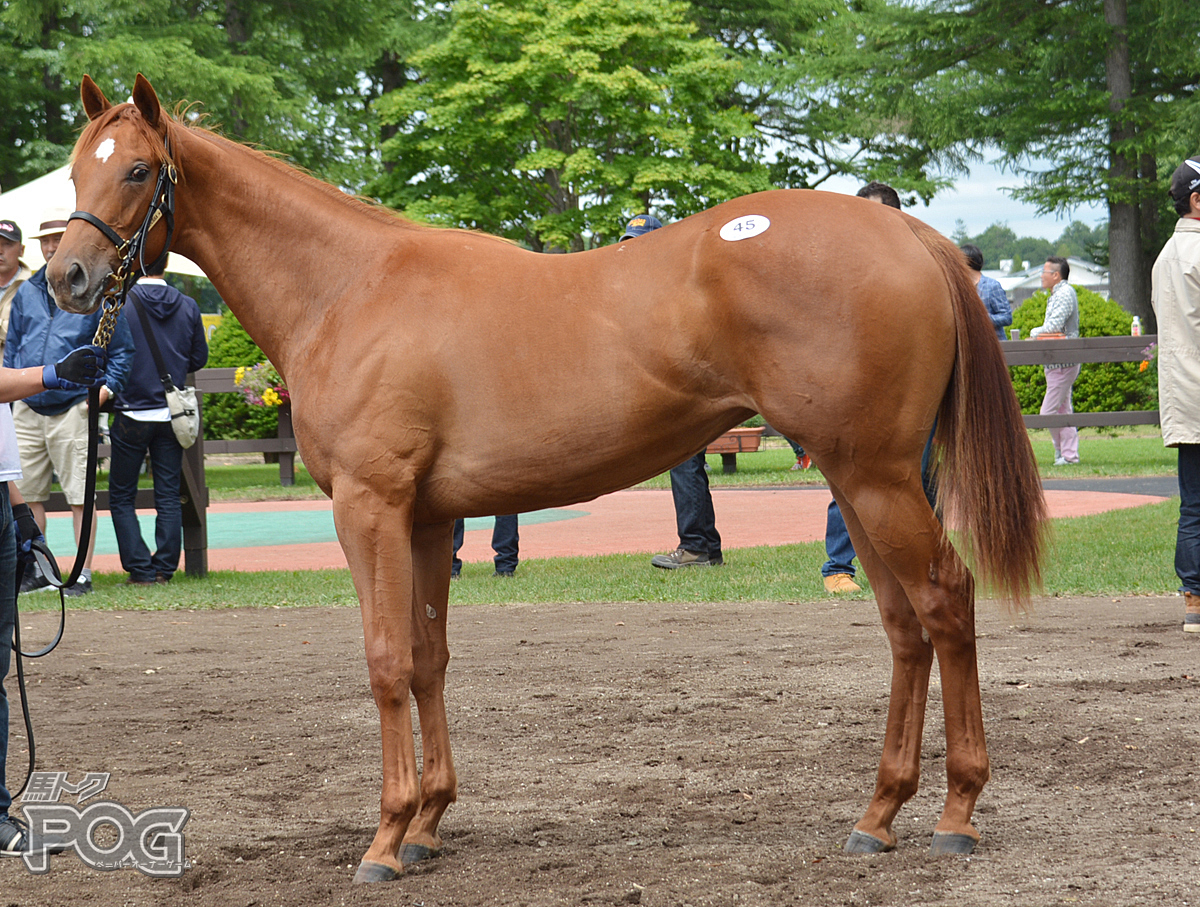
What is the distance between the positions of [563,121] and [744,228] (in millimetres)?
23308

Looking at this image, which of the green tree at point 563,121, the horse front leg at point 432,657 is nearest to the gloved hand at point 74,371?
the horse front leg at point 432,657

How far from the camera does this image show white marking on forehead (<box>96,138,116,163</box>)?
3449 mm

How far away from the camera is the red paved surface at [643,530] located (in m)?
10.5

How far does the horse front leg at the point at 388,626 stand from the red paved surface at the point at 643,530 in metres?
6.60

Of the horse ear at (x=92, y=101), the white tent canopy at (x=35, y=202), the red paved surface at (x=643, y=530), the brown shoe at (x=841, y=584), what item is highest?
the white tent canopy at (x=35, y=202)

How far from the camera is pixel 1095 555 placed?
28.2 ft

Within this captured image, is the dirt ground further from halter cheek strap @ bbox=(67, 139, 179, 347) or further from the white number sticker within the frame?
halter cheek strap @ bbox=(67, 139, 179, 347)

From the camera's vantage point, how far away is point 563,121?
25.6 m

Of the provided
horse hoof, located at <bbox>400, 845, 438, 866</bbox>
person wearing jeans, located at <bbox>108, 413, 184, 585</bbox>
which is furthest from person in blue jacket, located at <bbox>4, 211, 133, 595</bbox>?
horse hoof, located at <bbox>400, 845, 438, 866</bbox>

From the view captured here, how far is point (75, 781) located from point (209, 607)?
3.97m

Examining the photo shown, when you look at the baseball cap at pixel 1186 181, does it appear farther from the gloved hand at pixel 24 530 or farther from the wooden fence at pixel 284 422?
the gloved hand at pixel 24 530

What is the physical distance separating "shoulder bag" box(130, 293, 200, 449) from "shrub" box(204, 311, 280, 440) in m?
9.90

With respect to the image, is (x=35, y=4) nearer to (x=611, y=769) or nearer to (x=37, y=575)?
(x=37, y=575)

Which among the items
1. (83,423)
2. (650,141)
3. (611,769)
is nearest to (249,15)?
(650,141)
